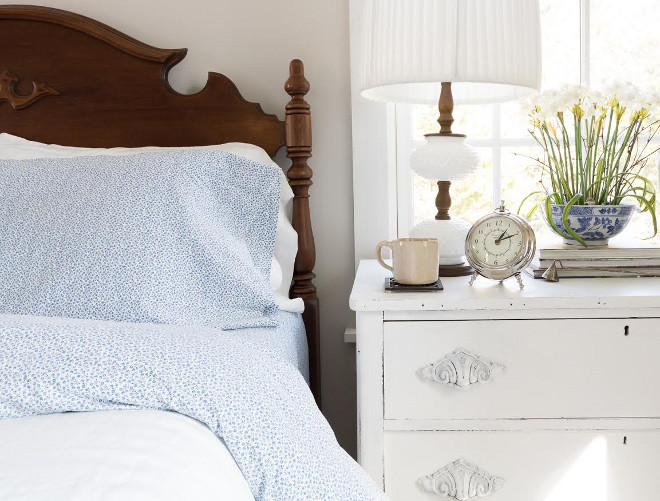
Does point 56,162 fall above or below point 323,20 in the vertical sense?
below

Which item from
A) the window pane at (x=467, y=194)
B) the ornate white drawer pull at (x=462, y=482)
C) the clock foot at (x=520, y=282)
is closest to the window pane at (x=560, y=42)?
the window pane at (x=467, y=194)

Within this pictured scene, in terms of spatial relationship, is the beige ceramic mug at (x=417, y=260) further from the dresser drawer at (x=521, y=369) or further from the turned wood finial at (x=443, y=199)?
the turned wood finial at (x=443, y=199)

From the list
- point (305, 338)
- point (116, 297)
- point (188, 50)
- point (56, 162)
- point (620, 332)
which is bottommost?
point (305, 338)

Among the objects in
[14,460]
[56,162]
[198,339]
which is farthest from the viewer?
[56,162]

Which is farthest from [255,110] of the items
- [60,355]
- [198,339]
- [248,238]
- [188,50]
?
[60,355]

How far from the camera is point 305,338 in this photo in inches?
69.2

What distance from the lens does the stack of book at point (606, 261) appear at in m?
1.50

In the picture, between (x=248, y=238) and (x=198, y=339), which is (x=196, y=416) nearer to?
(x=198, y=339)

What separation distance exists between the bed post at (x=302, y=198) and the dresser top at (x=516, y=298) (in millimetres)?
409

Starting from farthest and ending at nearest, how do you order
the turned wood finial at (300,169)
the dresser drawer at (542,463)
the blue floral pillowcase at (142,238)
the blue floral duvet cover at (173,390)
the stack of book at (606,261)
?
the turned wood finial at (300,169) → the stack of book at (606,261) → the dresser drawer at (542,463) → the blue floral pillowcase at (142,238) → the blue floral duvet cover at (173,390)

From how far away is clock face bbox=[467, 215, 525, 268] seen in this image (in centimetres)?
144

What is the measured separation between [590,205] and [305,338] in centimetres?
73

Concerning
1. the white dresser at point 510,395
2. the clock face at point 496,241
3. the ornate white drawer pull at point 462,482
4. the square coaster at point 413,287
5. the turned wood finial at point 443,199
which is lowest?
the ornate white drawer pull at point 462,482

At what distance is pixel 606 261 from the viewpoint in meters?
1.50
